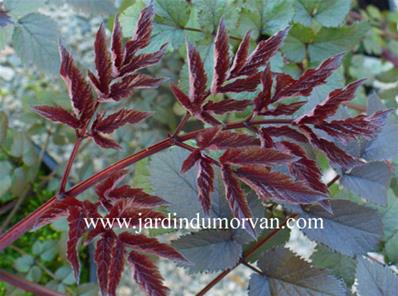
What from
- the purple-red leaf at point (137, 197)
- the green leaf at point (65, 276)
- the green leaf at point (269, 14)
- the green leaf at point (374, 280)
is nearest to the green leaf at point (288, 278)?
the green leaf at point (374, 280)

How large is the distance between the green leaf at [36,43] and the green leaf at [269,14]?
22 centimetres

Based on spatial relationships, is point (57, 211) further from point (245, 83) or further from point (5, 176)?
point (5, 176)

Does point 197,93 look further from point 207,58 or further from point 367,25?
point 367,25

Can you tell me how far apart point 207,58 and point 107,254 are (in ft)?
0.87

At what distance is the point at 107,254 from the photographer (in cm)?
41

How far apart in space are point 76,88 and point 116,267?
129 mm

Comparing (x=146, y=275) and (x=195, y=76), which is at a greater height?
(x=195, y=76)

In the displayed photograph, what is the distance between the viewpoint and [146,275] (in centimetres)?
41

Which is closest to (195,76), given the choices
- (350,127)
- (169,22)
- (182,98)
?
(182,98)

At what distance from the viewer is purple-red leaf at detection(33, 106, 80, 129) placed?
420 millimetres

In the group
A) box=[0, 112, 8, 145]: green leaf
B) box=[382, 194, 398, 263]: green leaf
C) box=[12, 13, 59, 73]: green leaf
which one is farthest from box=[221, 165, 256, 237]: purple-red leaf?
box=[0, 112, 8, 145]: green leaf

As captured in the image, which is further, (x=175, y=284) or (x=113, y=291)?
(x=175, y=284)

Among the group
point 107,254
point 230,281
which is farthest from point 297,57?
point 230,281

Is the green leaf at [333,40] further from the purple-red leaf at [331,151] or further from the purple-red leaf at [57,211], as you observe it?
the purple-red leaf at [57,211]
